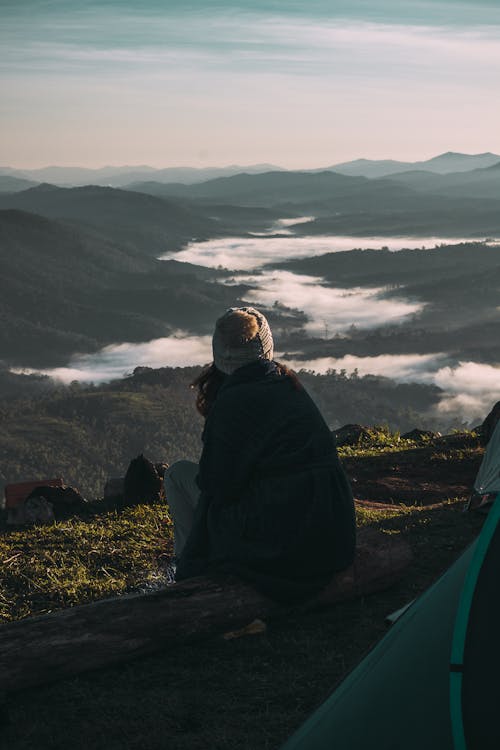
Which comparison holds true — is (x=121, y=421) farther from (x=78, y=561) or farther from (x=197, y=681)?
(x=197, y=681)

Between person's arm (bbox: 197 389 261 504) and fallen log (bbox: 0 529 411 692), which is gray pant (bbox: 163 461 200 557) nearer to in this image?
fallen log (bbox: 0 529 411 692)

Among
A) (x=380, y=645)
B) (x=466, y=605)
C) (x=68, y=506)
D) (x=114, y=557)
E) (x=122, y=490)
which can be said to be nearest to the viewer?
(x=466, y=605)

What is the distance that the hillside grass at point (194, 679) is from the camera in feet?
13.8

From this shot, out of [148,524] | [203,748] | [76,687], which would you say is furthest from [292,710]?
[148,524]

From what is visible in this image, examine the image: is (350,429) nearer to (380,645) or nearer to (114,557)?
(114,557)

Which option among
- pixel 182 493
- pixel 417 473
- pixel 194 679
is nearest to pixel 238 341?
pixel 182 493

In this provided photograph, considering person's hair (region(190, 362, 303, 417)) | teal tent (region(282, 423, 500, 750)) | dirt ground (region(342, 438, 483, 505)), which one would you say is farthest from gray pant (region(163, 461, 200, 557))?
dirt ground (region(342, 438, 483, 505))

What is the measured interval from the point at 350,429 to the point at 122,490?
257 inches

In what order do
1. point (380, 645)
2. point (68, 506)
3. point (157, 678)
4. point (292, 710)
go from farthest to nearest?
point (68, 506), point (157, 678), point (292, 710), point (380, 645)

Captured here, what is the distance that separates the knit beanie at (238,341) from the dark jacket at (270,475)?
0.07 meters

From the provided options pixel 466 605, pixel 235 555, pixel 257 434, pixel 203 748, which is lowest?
pixel 203 748

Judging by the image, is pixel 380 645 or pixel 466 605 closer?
pixel 466 605

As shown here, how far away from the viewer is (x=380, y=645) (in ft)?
10.2

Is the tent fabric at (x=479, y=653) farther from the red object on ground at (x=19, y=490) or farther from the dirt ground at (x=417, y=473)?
the red object on ground at (x=19, y=490)
